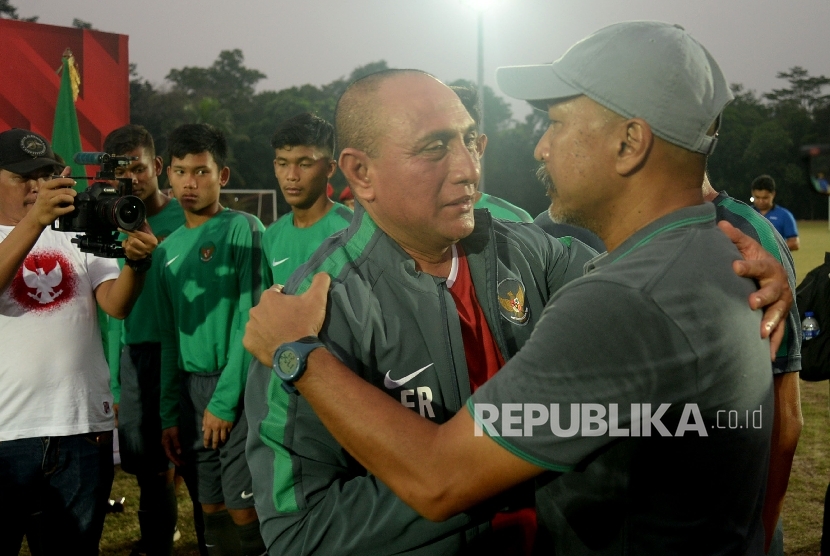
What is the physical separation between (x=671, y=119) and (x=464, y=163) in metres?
0.71

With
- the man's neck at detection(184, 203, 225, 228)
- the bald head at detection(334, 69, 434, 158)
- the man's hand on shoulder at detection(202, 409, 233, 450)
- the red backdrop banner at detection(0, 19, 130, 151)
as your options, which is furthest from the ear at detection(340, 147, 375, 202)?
the red backdrop banner at detection(0, 19, 130, 151)

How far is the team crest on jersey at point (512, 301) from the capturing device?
203cm

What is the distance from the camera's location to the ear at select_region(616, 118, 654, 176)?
5.07 feet

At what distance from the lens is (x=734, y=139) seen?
162ft

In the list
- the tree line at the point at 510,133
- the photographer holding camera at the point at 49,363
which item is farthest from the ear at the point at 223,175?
the tree line at the point at 510,133

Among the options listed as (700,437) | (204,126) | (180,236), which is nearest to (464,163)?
(700,437)

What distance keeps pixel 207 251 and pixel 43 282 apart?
1.11 m

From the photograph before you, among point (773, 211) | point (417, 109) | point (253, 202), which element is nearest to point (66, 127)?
point (417, 109)

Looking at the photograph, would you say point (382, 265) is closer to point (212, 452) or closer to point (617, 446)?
point (617, 446)

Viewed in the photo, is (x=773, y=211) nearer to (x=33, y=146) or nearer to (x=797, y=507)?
(x=797, y=507)

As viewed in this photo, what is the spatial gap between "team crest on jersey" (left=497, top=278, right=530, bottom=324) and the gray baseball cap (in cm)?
62

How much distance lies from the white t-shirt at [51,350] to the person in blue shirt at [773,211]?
32.4 feet

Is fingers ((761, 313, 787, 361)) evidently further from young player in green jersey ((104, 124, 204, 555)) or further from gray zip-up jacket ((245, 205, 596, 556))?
young player in green jersey ((104, 124, 204, 555))

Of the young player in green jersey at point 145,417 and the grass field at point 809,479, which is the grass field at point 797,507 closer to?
the grass field at point 809,479
